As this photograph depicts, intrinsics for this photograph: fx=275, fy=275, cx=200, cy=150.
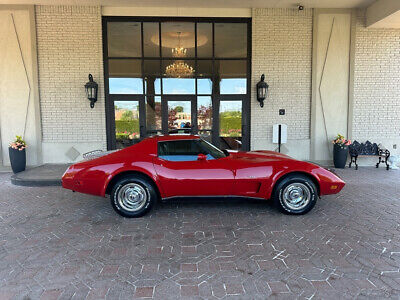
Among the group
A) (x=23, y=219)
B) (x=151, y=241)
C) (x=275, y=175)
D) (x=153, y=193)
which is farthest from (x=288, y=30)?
(x=23, y=219)

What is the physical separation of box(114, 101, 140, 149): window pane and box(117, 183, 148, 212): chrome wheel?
5.17 meters

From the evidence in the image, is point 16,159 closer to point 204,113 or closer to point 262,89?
point 204,113

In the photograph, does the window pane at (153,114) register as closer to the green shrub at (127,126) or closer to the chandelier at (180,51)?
the green shrub at (127,126)

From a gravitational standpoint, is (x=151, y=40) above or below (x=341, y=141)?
above

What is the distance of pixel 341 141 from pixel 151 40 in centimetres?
721

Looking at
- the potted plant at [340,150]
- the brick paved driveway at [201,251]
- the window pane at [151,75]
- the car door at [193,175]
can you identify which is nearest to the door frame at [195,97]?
the window pane at [151,75]

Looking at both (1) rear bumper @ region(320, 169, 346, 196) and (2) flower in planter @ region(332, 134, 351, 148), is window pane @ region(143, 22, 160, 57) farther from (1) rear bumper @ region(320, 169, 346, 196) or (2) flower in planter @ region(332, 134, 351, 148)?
(1) rear bumper @ region(320, 169, 346, 196)

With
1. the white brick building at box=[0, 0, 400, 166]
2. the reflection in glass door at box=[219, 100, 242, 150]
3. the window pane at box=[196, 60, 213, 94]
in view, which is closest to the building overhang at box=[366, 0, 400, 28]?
the white brick building at box=[0, 0, 400, 166]

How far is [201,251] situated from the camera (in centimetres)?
334

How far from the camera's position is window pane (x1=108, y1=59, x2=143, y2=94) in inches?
371

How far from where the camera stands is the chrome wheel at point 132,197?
4520 mm

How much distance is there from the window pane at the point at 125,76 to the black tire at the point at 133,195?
5631mm

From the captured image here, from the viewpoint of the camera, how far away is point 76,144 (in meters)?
9.30

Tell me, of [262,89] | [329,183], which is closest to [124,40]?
[262,89]
